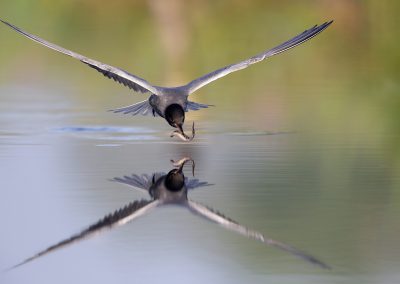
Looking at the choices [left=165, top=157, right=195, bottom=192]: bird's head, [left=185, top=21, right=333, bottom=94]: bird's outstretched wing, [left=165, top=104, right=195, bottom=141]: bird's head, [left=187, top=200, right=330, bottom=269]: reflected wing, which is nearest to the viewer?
[left=187, top=200, right=330, bottom=269]: reflected wing

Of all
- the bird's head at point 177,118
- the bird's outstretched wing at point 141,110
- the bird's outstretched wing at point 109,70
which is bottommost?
the bird's head at point 177,118

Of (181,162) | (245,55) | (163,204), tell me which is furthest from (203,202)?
(245,55)

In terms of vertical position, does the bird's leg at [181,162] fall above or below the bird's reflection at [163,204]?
above

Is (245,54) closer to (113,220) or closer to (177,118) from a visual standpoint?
(177,118)

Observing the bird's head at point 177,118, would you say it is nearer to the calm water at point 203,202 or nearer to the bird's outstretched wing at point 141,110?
the calm water at point 203,202

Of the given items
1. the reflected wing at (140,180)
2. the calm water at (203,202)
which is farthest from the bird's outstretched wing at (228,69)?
the reflected wing at (140,180)

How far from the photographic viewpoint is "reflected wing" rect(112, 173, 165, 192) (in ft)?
31.5

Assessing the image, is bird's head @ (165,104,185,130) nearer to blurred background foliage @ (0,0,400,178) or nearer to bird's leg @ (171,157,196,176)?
bird's leg @ (171,157,196,176)

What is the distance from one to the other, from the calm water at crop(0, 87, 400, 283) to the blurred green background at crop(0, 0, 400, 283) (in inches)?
1.0

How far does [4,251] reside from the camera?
7621 millimetres

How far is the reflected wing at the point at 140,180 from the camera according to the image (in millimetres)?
9602

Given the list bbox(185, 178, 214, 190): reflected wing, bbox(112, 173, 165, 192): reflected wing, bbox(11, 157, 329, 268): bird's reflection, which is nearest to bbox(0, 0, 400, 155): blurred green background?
bbox(185, 178, 214, 190): reflected wing

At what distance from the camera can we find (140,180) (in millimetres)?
9789

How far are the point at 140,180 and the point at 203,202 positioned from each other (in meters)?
0.92
